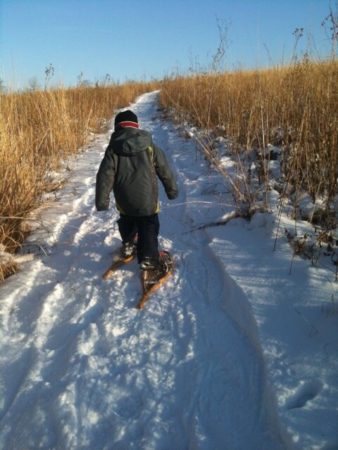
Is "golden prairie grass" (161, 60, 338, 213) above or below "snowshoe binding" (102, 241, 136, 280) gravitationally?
above

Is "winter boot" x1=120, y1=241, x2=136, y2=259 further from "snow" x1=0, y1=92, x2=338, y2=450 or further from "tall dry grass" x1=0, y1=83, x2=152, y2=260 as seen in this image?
"tall dry grass" x1=0, y1=83, x2=152, y2=260

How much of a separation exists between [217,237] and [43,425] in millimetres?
1929

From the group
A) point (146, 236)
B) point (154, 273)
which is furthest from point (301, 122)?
point (154, 273)

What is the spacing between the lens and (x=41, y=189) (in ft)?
13.5

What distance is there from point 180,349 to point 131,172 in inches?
51.9

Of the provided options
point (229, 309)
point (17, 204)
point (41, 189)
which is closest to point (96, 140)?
point (41, 189)

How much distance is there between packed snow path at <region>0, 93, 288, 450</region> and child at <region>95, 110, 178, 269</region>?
13.4 inches

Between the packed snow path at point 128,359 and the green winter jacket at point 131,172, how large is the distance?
56 cm

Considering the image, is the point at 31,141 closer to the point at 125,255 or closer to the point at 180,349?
the point at 125,255

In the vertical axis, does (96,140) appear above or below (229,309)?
above

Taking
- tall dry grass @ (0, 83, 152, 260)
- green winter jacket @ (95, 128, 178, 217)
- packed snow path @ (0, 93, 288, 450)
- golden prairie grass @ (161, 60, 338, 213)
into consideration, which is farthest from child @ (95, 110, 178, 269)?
golden prairie grass @ (161, 60, 338, 213)

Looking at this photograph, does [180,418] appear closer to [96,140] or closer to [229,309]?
[229,309]

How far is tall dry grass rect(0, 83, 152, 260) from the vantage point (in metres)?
3.19

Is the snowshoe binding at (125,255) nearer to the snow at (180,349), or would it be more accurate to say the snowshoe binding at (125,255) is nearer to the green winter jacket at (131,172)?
the snow at (180,349)
